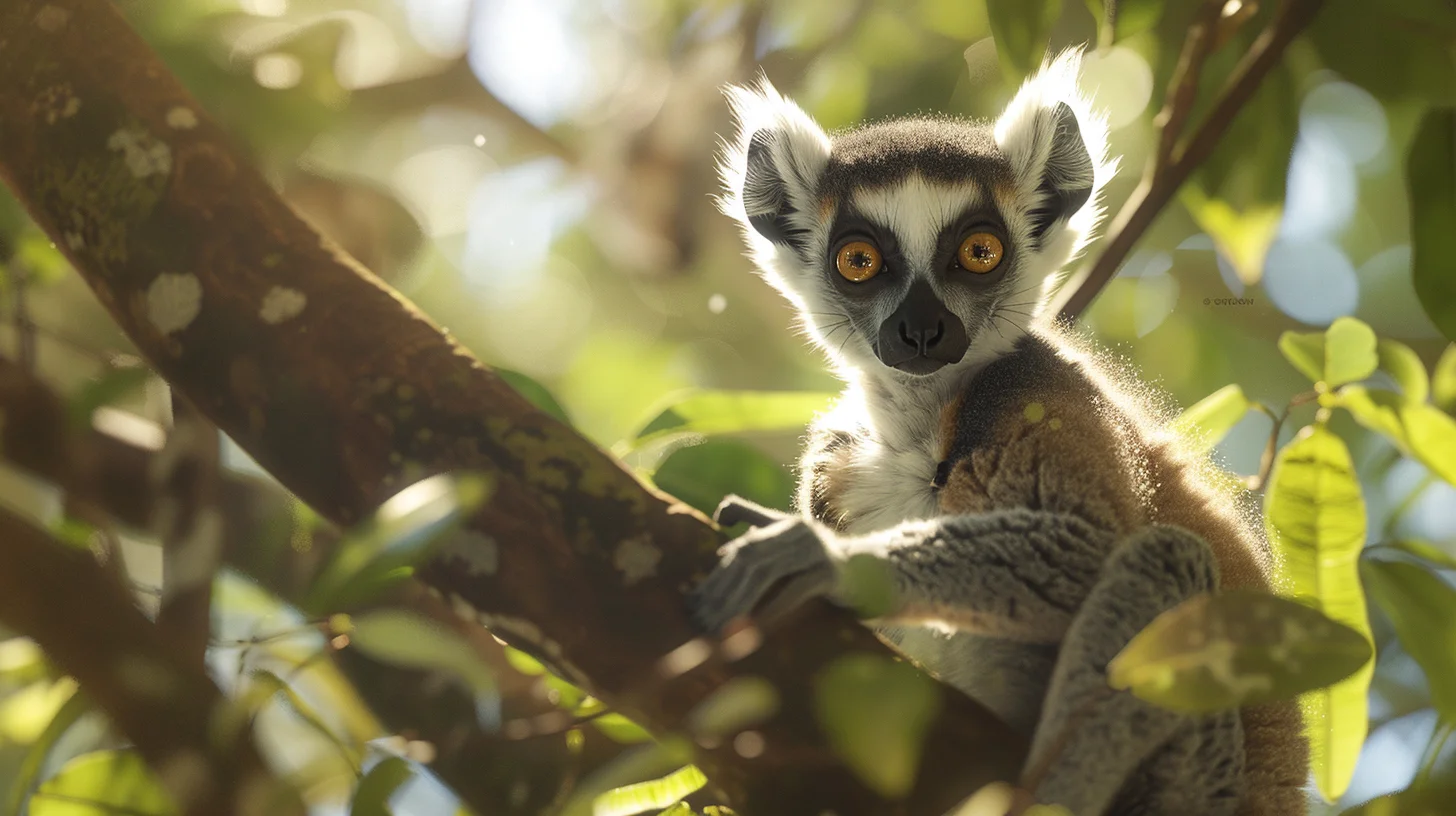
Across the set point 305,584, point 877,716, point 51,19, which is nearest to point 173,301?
point 305,584

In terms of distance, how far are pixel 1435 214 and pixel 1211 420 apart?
1.98 ft

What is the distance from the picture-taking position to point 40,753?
1.51 meters

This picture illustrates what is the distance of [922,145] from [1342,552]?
1471 mm

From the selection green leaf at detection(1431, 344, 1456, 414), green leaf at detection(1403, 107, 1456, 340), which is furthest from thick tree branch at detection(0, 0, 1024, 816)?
green leaf at detection(1431, 344, 1456, 414)

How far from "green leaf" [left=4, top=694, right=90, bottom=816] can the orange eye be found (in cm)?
194

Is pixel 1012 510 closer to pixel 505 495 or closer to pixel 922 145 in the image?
pixel 505 495

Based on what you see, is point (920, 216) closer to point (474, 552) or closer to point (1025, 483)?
point (1025, 483)

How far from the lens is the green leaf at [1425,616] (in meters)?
1.97

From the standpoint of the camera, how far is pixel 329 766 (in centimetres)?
135

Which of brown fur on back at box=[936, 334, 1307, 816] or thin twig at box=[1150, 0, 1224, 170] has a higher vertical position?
thin twig at box=[1150, 0, 1224, 170]

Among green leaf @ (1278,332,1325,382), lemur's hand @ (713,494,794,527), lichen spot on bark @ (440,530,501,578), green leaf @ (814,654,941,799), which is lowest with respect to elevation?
lemur's hand @ (713,494,794,527)

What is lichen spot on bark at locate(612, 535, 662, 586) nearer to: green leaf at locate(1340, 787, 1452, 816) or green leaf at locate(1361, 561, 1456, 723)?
green leaf at locate(1340, 787, 1452, 816)

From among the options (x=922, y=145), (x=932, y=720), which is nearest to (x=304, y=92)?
(x=922, y=145)

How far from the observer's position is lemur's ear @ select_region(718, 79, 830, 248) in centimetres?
308
